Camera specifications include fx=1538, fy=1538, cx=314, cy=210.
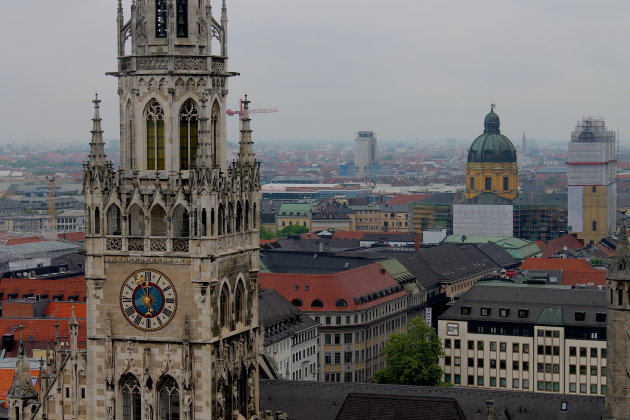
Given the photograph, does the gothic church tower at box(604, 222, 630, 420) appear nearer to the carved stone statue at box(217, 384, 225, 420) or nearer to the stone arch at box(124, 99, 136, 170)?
the carved stone statue at box(217, 384, 225, 420)

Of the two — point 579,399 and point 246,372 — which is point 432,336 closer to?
point 579,399

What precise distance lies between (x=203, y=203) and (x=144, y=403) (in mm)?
8092

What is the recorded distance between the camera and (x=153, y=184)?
5797 cm

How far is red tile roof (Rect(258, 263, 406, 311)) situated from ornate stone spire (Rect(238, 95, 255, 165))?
4498 inches

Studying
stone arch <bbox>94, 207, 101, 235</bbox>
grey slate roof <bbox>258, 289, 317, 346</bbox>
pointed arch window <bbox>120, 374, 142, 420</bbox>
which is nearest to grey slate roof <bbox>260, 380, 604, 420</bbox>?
pointed arch window <bbox>120, 374, 142, 420</bbox>

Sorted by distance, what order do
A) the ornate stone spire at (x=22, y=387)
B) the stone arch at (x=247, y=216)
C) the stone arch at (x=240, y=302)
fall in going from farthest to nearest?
the ornate stone spire at (x=22, y=387) → the stone arch at (x=240, y=302) → the stone arch at (x=247, y=216)

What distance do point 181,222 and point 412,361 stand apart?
88937 millimetres

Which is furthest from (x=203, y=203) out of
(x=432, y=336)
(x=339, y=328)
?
(x=339, y=328)

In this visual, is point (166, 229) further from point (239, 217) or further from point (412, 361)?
point (412, 361)

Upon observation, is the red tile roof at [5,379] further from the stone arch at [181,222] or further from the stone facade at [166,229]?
the stone arch at [181,222]

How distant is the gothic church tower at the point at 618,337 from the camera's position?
289 ft

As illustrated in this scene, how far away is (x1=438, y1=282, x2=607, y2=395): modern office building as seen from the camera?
152 metres

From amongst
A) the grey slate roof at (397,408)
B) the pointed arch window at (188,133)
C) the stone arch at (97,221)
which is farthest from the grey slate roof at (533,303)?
the stone arch at (97,221)

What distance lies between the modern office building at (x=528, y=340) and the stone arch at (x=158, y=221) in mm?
99091
